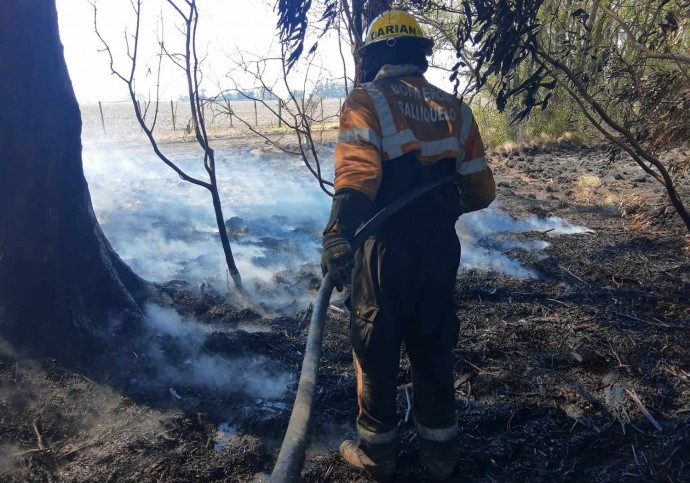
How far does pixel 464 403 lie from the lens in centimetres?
335

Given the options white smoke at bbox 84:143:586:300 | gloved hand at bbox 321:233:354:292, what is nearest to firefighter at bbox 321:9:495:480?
gloved hand at bbox 321:233:354:292

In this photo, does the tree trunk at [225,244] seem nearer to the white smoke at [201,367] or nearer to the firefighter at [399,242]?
the white smoke at [201,367]

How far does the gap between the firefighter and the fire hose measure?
0.06m

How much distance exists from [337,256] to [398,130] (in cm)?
64

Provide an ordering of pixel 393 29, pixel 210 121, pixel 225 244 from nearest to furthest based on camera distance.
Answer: pixel 393 29, pixel 225 244, pixel 210 121

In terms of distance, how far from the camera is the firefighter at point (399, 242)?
7.98ft

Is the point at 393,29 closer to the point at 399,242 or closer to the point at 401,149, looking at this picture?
the point at 401,149

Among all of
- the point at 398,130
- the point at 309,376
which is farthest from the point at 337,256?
the point at 398,130

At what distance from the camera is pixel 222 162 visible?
1628cm

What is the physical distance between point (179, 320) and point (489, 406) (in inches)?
95.2

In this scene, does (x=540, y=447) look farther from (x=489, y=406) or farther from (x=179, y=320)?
(x=179, y=320)

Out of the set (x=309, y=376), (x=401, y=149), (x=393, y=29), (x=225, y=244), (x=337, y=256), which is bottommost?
(x=225, y=244)

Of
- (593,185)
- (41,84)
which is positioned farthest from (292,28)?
(593,185)

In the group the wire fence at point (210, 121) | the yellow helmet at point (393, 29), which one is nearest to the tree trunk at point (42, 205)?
the wire fence at point (210, 121)
